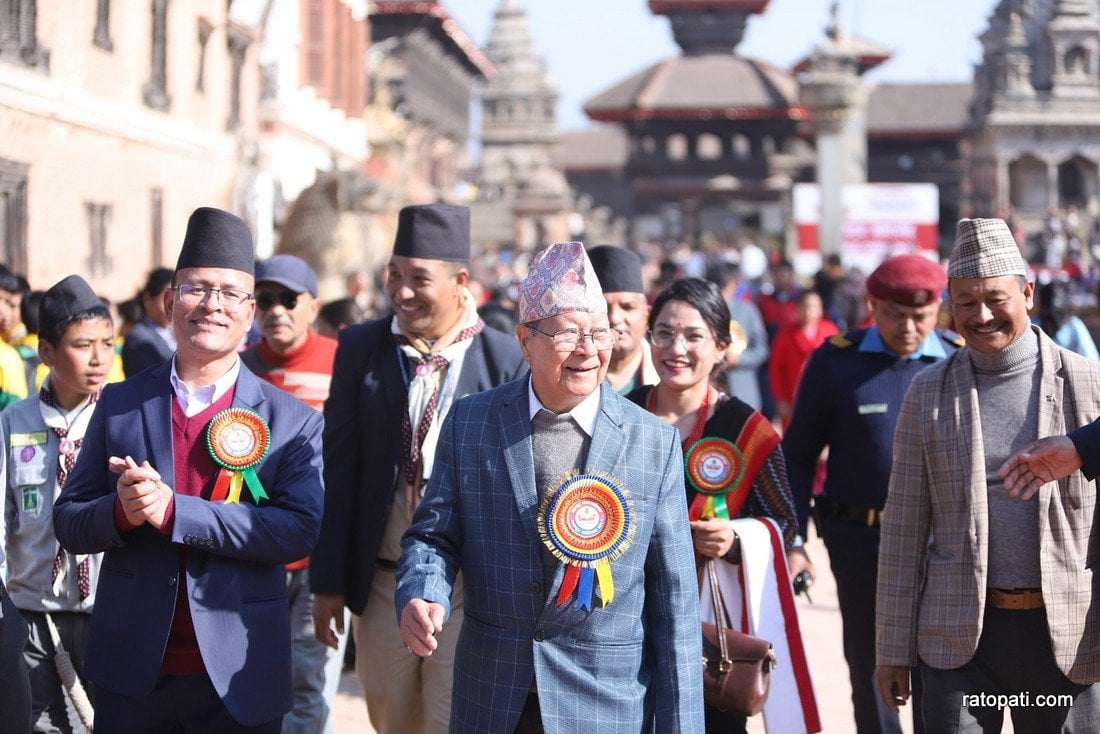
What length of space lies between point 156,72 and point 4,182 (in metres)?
5.67

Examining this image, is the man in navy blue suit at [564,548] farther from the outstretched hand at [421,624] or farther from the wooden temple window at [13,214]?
the wooden temple window at [13,214]

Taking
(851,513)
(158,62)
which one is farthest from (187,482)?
(158,62)

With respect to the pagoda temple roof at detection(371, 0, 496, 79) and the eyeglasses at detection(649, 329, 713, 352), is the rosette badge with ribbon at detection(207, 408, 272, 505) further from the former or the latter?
the pagoda temple roof at detection(371, 0, 496, 79)

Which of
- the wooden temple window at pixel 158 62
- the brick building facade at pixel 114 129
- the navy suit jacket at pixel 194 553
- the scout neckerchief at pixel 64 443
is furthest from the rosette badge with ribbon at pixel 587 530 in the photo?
the wooden temple window at pixel 158 62

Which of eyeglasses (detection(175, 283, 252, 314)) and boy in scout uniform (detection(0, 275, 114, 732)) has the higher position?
eyeglasses (detection(175, 283, 252, 314))

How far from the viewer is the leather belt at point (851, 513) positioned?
5879 millimetres

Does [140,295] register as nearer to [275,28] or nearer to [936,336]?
[936,336]

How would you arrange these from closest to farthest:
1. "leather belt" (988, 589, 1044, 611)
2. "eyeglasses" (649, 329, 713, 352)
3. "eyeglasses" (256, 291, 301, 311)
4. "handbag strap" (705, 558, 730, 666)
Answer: "leather belt" (988, 589, 1044, 611) < "handbag strap" (705, 558, 730, 666) < "eyeglasses" (649, 329, 713, 352) < "eyeglasses" (256, 291, 301, 311)

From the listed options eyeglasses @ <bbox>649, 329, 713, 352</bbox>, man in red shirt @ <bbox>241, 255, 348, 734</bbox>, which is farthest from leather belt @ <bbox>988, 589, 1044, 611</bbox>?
man in red shirt @ <bbox>241, 255, 348, 734</bbox>

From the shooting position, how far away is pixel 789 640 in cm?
496

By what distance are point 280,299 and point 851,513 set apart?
254 cm

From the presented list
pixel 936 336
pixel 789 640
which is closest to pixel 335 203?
pixel 936 336

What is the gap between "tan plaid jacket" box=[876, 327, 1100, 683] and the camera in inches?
172

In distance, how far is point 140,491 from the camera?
388 cm
